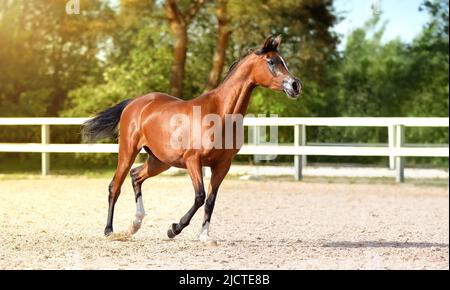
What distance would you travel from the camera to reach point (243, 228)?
6.96 meters

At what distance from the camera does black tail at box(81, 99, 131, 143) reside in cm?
615

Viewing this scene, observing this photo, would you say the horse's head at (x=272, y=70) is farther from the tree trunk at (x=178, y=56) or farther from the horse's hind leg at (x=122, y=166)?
the tree trunk at (x=178, y=56)

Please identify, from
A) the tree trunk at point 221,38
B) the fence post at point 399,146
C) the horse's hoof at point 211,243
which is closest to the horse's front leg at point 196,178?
the horse's hoof at point 211,243

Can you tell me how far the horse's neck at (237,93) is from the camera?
5238 mm

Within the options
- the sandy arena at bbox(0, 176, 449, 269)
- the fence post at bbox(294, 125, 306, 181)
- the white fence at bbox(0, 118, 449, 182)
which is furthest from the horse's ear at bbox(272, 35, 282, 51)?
the fence post at bbox(294, 125, 306, 181)

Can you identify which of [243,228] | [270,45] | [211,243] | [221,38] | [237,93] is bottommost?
[243,228]

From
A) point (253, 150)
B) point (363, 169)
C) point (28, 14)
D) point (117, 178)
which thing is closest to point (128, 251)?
point (117, 178)

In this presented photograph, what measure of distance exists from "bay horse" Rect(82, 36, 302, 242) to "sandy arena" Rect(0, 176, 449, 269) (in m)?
0.44

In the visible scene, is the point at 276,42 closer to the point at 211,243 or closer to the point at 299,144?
the point at 211,243

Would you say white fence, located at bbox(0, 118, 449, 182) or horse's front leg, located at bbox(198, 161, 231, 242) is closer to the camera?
horse's front leg, located at bbox(198, 161, 231, 242)

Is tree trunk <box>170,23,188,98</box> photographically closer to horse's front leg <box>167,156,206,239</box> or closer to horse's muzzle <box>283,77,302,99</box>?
horse's front leg <box>167,156,206,239</box>

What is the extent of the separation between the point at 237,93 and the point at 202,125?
1.13 ft

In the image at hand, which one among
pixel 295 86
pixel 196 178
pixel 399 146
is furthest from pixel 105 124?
pixel 399 146

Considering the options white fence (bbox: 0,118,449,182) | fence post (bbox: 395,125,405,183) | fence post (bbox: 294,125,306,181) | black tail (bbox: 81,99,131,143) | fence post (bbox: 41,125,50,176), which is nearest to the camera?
black tail (bbox: 81,99,131,143)
